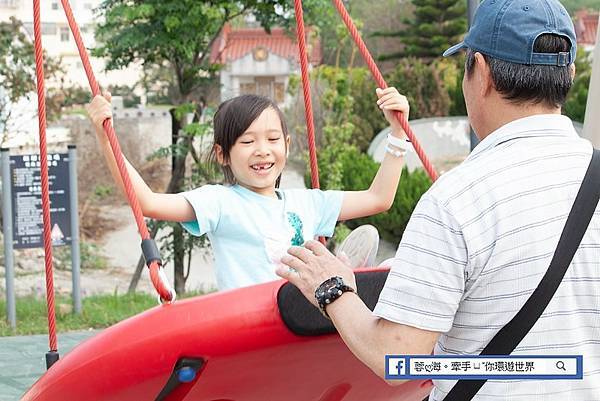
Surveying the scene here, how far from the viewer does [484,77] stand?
1460mm

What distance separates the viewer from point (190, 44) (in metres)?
8.28

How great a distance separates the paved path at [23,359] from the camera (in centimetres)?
439

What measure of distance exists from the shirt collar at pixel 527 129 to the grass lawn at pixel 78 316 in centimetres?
470

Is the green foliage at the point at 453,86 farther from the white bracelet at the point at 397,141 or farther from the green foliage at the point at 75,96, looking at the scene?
the white bracelet at the point at 397,141

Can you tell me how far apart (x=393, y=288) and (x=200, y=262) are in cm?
1316

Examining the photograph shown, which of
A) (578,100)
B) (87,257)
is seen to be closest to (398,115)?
(87,257)

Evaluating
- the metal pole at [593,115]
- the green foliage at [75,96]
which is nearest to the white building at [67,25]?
the green foliage at [75,96]

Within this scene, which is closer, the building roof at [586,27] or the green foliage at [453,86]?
the green foliage at [453,86]

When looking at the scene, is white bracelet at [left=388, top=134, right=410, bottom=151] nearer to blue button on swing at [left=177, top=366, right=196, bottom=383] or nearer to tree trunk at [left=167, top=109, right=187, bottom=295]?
blue button on swing at [left=177, top=366, right=196, bottom=383]

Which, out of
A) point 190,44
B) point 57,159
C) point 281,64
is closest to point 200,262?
point 190,44

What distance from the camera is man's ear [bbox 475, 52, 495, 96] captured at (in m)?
1.46

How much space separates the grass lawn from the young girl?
3.57 m

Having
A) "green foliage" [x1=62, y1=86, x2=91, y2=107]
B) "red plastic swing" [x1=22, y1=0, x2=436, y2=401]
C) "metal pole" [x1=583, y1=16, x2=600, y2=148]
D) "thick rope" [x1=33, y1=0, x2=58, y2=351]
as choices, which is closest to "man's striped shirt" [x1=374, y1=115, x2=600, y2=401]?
"red plastic swing" [x1=22, y1=0, x2=436, y2=401]

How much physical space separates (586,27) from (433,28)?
18.8 ft
